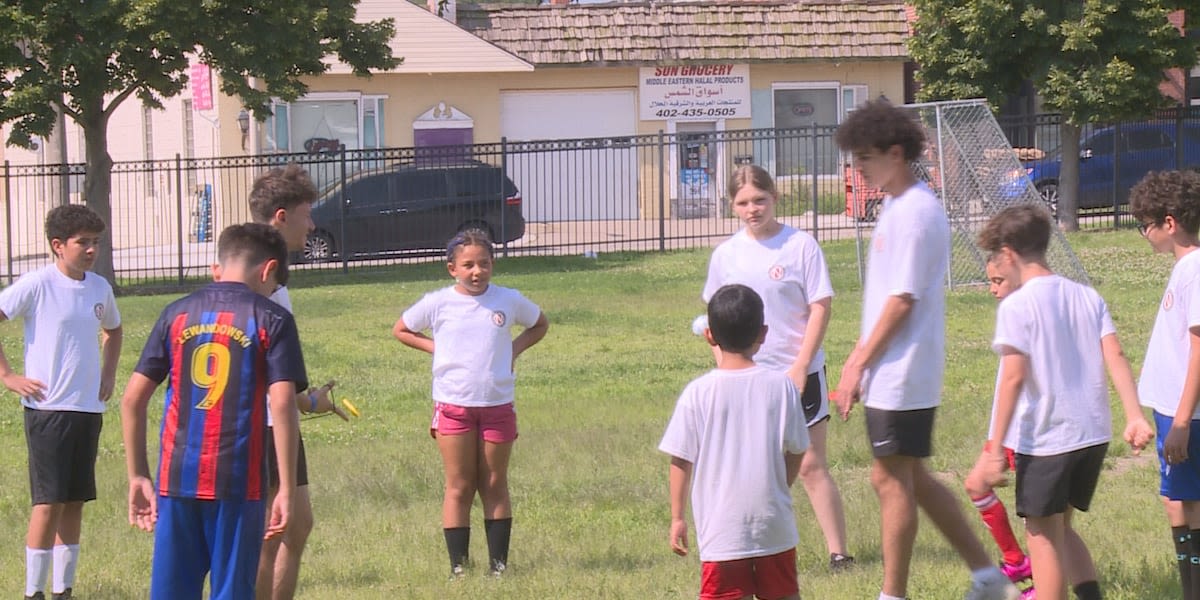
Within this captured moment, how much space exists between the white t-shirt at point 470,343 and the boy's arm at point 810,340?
1.33 metres

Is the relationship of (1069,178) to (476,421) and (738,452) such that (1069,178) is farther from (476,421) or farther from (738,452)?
(738,452)

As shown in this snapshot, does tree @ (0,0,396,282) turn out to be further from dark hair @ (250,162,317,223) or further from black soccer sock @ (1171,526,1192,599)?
black soccer sock @ (1171,526,1192,599)

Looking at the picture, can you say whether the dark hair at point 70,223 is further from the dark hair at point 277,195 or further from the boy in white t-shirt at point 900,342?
the boy in white t-shirt at point 900,342

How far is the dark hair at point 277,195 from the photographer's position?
547 cm

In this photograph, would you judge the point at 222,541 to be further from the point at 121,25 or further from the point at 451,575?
the point at 121,25

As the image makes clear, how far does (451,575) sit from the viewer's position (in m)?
6.66

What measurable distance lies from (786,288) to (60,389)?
320 cm

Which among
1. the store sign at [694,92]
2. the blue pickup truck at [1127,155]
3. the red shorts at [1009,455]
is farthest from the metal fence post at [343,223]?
the red shorts at [1009,455]

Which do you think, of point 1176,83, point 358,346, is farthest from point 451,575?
point 1176,83

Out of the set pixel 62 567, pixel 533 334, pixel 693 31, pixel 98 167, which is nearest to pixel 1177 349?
pixel 533 334

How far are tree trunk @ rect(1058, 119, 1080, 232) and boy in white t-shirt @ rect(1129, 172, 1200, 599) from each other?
822 inches

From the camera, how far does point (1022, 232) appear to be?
5.04m

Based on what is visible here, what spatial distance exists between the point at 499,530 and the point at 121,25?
51.8ft

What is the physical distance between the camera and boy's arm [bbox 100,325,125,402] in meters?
6.45
